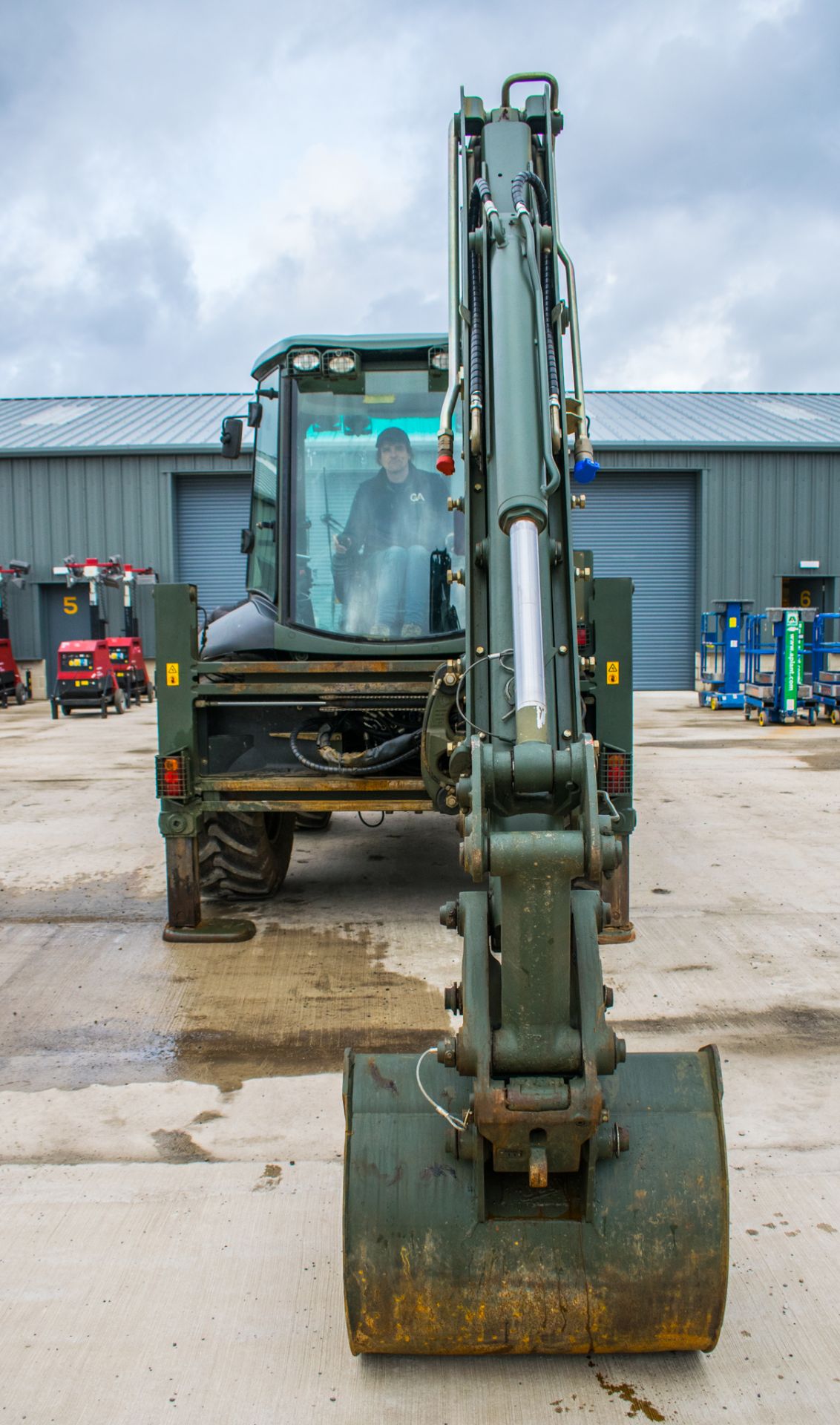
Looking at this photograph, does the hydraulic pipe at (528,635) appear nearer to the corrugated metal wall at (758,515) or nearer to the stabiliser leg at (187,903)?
the stabiliser leg at (187,903)

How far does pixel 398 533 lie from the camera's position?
221 inches

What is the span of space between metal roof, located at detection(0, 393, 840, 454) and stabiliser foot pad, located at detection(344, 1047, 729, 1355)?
821 inches

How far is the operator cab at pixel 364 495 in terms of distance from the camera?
18.2 ft

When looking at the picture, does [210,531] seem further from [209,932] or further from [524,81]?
[524,81]

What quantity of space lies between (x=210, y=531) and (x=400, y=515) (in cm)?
1835

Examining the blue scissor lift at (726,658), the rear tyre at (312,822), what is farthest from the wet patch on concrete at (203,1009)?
the blue scissor lift at (726,658)

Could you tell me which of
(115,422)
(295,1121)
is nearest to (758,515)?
(115,422)

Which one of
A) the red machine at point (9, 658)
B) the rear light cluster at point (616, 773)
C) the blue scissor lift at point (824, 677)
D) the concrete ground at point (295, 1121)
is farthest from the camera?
the red machine at point (9, 658)

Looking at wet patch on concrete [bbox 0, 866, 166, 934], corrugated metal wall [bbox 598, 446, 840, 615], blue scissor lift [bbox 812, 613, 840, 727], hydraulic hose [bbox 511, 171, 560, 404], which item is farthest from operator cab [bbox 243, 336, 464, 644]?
corrugated metal wall [bbox 598, 446, 840, 615]

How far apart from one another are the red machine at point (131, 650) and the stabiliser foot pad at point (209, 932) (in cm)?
1425

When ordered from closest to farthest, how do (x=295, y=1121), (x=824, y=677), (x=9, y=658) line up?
(x=295, y=1121) → (x=824, y=677) → (x=9, y=658)

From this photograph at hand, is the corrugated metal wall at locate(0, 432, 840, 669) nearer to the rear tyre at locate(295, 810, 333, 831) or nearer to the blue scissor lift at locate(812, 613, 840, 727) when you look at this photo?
the blue scissor lift at locate(812, 613, 840, 727)

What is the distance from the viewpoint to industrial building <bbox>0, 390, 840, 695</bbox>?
22.6m

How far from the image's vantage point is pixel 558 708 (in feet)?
9.54
